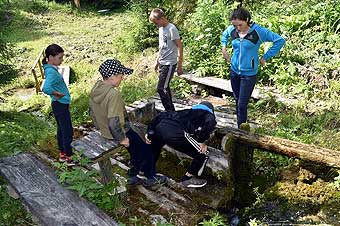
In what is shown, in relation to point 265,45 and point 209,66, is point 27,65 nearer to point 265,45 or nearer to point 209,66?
point 209,66

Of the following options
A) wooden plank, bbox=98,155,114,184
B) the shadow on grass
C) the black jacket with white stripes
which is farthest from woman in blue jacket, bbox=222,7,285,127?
the shadow on grass

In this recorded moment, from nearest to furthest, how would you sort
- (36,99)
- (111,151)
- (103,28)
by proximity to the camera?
(111,151) < (36,99) < (103,28)

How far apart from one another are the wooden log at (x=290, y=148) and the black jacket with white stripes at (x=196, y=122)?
466 mm

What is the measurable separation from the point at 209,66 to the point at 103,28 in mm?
11187

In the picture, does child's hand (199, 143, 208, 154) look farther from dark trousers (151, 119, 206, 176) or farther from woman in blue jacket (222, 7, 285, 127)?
woman in blue jacket (222, 7, 285, 127)

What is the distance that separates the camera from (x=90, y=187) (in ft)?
14.1

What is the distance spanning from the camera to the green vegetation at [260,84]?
511 centimetres

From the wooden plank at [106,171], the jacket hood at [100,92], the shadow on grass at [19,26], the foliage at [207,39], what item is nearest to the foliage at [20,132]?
the wooden plank at [106,171]

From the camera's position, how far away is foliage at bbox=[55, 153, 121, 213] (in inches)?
170

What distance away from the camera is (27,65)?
654 inches

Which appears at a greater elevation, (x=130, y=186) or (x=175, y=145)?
(x=175, y=145)

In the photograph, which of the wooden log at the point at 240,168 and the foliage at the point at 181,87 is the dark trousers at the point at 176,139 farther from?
the foliage at the point at 181,87

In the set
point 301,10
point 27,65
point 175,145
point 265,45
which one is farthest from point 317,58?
point 27,65

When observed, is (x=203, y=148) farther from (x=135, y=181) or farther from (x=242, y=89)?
(x=242, y=89)
